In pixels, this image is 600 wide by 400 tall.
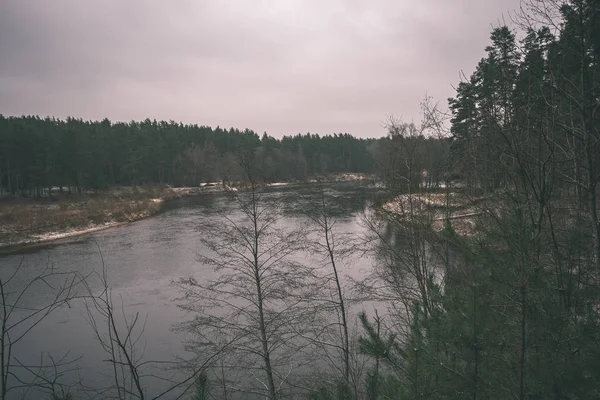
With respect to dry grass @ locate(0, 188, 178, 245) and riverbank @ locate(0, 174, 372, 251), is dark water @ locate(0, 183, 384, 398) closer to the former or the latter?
riverbank @ locate(0, 174, 372, 251)

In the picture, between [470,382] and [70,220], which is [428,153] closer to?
[470,382]

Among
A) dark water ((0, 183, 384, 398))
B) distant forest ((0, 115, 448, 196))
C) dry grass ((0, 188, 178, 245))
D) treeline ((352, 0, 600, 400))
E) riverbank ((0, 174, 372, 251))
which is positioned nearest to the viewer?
treeline ((352, 0, 600, 400))

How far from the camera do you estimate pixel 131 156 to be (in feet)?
206

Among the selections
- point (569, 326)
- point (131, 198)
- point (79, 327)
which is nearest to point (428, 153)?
point (569, 326)

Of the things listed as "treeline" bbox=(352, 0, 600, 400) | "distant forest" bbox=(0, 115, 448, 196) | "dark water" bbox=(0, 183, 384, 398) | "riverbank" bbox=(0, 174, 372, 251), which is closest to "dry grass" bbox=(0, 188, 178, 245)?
"riverbank" bbox=(0, 174, 372, 251)

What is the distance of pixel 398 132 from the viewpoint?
10555mm

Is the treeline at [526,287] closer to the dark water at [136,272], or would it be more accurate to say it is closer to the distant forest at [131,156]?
the dark water at [136,272]

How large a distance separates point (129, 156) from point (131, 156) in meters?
0.75

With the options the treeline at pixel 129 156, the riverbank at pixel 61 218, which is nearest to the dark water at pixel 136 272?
the riverbank at pixel 61 218

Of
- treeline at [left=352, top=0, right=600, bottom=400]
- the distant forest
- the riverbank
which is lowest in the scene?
the riverbank

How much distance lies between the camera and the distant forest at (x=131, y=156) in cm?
4584

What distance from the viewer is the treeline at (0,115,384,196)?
46.1 m

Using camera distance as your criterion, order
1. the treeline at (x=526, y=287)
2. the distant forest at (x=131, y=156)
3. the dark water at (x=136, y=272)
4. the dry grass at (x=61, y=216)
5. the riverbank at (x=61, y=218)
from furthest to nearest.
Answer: the distant forest at (x=131, y=156) < the dry grass at (x=61, y=216) < the riverbank at (x=61, y=218) < the dark water at (x=136, y=272) < the treeline at (x=526, y=287)

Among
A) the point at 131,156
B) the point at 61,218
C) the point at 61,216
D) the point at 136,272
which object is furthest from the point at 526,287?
the point at 131,156
